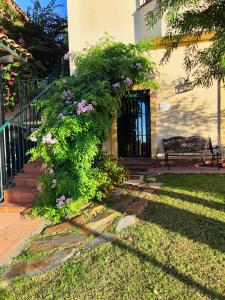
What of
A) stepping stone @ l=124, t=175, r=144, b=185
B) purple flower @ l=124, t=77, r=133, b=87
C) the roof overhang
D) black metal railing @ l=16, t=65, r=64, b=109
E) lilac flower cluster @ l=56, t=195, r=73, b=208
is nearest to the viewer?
lilac flower cluster @ l=56, t=195, r=73, b=208

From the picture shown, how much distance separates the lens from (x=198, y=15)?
470 centimetres

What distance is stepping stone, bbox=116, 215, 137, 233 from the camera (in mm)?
5402

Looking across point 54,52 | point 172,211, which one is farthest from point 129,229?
point 54,52

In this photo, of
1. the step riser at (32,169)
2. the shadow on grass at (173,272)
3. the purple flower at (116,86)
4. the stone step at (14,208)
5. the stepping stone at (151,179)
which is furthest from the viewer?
the stepping stone at (151,179)

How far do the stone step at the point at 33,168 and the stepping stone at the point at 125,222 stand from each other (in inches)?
105

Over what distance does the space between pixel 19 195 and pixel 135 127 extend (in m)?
5.63

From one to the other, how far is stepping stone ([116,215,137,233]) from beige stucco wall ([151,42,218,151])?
220 inches

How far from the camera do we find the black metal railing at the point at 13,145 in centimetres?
743

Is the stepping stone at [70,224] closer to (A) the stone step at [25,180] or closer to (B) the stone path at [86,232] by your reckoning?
(B) the stone path at [86,232]

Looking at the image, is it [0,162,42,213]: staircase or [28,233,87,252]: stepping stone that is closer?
[28,233,87,252]: stepping stone

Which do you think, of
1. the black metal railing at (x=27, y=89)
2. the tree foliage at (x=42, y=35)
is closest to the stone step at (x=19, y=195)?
the black metal railing at (x=27, y=89)

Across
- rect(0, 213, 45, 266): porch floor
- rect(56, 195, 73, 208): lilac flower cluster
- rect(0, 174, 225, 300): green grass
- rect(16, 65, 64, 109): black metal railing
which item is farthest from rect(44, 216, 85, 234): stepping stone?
rect(16, 65, 64, 109): black metal railing

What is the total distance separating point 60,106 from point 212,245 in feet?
12.6

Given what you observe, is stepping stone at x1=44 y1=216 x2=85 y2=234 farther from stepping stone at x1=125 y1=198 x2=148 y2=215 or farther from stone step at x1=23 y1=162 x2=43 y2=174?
stone step at x1=23 y1=162 x2=43 y2=174
